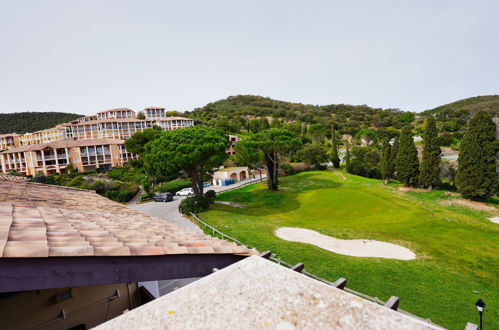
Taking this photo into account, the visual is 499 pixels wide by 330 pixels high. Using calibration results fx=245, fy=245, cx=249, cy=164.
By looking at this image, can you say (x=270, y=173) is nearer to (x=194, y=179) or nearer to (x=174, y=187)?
(x=194, y=179)

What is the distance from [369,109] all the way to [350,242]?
508ft

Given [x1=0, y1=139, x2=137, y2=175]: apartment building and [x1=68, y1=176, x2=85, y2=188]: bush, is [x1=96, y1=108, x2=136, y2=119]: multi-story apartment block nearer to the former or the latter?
[x1=0, y1=139, x2=137, y2=175]: apartment building

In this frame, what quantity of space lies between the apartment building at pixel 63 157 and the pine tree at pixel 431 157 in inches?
2499

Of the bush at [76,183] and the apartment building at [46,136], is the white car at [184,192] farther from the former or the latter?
the apartment building at [46,136]

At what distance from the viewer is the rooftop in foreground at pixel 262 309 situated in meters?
2.62

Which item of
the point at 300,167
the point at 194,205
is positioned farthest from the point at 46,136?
the point at 194,205

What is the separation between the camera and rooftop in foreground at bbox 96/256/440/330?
2.62 meters

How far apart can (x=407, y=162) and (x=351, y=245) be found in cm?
2289

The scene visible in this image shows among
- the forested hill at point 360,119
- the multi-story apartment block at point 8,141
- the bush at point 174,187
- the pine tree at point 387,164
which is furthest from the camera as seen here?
the multi-story apartment block at point 8,141

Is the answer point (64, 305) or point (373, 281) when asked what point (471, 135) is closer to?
point (373, 281)

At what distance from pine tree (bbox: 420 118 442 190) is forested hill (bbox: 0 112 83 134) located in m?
143

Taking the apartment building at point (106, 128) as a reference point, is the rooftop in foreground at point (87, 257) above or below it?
below

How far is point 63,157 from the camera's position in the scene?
58000 mm

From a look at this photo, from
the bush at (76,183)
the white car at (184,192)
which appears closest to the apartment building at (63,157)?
the bush at (76,183)
